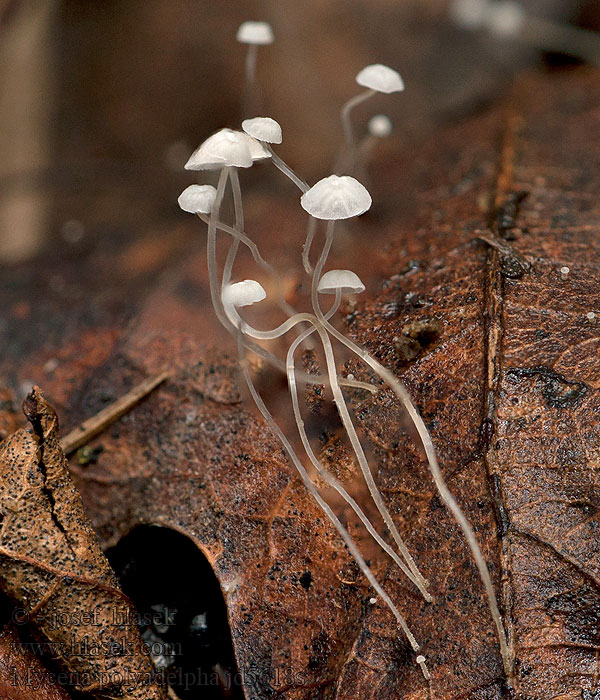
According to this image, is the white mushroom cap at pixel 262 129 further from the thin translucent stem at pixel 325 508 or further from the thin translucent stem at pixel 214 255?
the thin translucent stem at pixel 325 508

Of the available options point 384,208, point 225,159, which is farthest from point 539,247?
point 225,159

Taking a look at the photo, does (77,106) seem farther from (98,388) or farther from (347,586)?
(347,586)

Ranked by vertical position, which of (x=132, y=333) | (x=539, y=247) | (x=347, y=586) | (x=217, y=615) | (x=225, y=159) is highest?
(x=225, y=159)

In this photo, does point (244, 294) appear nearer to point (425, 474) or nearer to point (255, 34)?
point (425, 474)

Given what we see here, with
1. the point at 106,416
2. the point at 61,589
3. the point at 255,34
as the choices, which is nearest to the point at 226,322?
the point at 106,416

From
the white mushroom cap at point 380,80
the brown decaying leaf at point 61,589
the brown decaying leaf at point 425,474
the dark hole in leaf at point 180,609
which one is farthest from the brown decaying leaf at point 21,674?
the white mushroom cap at point 380,80

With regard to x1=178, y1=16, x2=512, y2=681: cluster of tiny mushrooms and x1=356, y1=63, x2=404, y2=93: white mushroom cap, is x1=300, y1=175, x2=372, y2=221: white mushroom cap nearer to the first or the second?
x1=178, y1=16, x2=512, y2=681: cluster of tiny mushrooms
